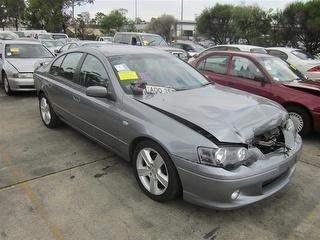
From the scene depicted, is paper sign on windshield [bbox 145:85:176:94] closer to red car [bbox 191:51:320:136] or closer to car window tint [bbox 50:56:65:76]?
car window tint [bbox 50:56:65:76]

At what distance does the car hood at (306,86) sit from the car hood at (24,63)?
6.32 meters

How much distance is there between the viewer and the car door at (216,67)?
6.92 meters

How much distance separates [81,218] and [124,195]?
597 mm

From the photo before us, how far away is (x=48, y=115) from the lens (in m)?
6.02

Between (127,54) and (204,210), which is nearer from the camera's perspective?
(204,210)

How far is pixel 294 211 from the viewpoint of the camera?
3.56 metres

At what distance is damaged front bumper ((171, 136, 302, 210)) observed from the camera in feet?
9.86

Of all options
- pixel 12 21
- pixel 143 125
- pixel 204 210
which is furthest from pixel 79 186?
pixel 12 21

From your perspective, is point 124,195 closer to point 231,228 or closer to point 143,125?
point 143,125

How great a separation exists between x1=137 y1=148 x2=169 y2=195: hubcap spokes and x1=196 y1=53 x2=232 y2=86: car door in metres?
3.61

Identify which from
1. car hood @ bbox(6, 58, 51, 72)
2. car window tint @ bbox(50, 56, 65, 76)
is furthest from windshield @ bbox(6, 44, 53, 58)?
car window tint @ bbox(50, 56, 65, 76)

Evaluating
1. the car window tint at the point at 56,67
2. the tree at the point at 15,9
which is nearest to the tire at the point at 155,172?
the car window tint at the point at 56,67

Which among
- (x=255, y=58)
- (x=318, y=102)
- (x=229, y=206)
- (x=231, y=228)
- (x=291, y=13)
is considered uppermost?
(x=291, y=13)

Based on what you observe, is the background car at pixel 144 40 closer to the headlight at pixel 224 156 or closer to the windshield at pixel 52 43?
Answer: the windshield at pixel 52 43
